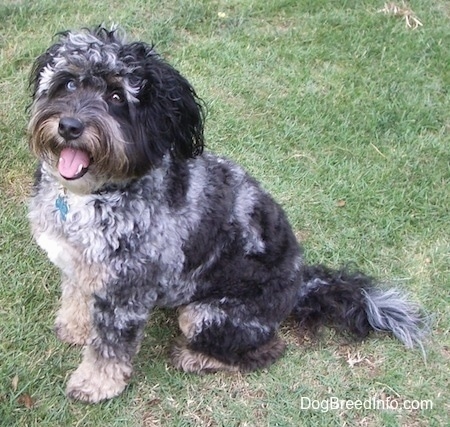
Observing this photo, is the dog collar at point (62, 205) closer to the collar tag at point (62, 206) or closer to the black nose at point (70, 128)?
the collar tag at point (62, 206)

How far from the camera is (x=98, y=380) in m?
2.98

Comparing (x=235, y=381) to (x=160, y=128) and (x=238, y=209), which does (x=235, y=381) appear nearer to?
(x=238, y=209)

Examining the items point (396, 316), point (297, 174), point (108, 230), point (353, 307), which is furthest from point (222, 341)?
point (297, 174)

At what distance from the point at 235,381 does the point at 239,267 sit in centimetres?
64

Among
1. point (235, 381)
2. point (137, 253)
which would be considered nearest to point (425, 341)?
point (235, 381)

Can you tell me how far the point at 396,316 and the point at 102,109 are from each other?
6.15 feet

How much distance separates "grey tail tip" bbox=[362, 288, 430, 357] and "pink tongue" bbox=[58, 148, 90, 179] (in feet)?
5.20

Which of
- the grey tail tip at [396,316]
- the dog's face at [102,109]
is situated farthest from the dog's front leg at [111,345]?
the grey tail tip at [396,316]

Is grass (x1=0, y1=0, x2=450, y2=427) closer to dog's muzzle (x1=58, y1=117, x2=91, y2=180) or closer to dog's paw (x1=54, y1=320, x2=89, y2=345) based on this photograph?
dog's paw (x1=54, y1=320, x2=89, y2=345)

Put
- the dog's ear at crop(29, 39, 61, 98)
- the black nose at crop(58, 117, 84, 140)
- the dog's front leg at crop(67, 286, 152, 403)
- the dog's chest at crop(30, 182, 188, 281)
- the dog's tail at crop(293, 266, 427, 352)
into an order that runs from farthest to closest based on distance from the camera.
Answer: the dog's tail at crop(293, 266, 427, 352)
the dog's front leg at crop(67, 286, 152, 403)
the dog's chest at crop(30, 182, 188, 281)
the dog's ear at crop(29, 39, 61, 98)
the black nose at crop(58, 117, 84, 140)

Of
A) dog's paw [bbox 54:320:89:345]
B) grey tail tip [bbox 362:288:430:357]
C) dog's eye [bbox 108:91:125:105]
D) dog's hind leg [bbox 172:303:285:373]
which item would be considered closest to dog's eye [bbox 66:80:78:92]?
dog's eye [bbox 108:91:125:105]

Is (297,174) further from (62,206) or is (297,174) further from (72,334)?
(62,206)

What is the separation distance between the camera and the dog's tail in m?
3.26

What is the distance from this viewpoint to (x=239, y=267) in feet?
9.77
